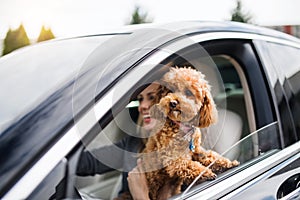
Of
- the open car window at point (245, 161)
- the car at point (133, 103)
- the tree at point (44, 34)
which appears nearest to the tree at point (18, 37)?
the tree at point (44, 34)

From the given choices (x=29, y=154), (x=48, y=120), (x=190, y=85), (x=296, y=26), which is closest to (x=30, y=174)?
(x=29, y=154)

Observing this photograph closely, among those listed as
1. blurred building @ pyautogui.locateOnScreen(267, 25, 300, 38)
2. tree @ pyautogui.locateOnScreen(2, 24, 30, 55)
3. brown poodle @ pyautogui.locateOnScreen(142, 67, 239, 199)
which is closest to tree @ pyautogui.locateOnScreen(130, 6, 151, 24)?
tree @ pyautogui.locateOnScreen(2, 24, 30, 55)

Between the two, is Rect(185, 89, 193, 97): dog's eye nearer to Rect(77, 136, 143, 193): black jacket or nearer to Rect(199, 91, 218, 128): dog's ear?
Rect(199, 91, 218, 128): dog's ear

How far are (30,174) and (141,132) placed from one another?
1.91ft

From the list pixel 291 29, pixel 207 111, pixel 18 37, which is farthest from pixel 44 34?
pixel 291 29

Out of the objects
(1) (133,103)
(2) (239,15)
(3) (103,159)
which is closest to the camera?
(1) (133,103)

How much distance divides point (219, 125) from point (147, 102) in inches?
16.3

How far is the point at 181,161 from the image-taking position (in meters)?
1.57

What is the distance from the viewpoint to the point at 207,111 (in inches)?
63.7

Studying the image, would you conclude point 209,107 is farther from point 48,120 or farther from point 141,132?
point 48,120

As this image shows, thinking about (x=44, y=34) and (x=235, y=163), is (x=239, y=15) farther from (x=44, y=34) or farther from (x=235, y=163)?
(x=235, y=163)

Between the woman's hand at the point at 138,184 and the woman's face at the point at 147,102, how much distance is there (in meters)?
0.15

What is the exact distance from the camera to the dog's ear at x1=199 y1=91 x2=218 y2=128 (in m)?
1.60

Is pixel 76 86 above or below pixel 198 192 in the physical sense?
above
